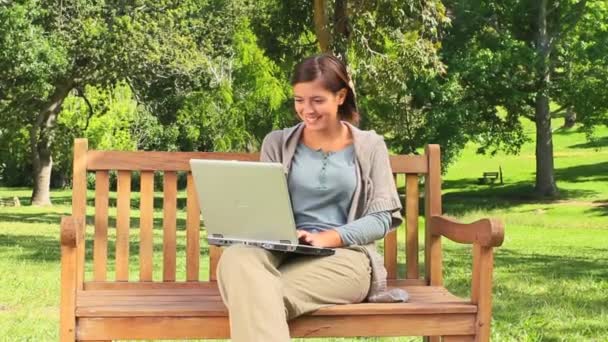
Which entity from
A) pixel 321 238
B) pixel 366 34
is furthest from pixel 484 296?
pixel 366 34

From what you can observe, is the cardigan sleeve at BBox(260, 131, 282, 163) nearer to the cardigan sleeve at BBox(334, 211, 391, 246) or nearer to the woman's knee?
the cardigan sleeve at BBox(334, 211, 391, 246)

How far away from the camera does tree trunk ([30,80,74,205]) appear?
26841 millimetres

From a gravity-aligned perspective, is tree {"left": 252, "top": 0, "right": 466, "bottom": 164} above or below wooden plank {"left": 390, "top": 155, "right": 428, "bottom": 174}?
above

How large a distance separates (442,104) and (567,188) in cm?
945

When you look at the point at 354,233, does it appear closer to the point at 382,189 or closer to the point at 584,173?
the point at 382,189

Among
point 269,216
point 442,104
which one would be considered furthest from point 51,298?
point 442,104

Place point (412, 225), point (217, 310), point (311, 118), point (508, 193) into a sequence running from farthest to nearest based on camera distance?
point (508, 193) < point (412, 225) < point (311, 118) < point (217, 310)

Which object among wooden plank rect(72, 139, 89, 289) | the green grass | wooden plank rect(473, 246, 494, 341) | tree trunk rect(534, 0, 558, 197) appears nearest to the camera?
wooden plank rect(473, 246, 494, 341)

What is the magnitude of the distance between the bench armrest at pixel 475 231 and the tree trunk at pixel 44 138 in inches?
874

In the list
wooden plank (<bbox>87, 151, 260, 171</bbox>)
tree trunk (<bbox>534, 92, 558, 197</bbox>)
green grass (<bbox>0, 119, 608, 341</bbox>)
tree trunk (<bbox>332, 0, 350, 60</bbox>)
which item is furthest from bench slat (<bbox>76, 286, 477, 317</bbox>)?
tree trunk (<bbox>534, 92, 558, 197</bbox>)

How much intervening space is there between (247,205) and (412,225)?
45.4 inches

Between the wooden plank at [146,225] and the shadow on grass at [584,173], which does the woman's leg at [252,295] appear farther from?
the shadow on grass at [584,173]

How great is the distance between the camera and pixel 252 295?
3410 mm

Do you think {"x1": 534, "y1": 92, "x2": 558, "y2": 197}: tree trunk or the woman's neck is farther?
{"x1": 534, "y1": 92, "x2": 558, "y2": 197}: tree trunk
